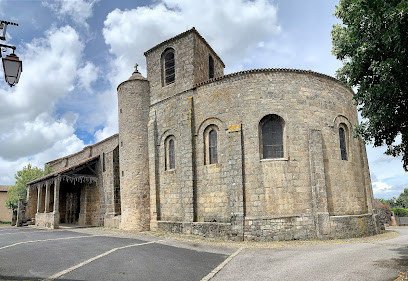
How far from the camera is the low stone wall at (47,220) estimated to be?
20.4m

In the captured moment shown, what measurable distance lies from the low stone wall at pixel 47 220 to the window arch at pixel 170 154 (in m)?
9.94

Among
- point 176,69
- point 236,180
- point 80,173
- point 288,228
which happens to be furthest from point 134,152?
point 288,228

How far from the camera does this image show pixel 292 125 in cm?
1355

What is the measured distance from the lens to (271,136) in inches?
541

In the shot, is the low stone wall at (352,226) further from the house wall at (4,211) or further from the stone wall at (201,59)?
the house wall at (4,211)

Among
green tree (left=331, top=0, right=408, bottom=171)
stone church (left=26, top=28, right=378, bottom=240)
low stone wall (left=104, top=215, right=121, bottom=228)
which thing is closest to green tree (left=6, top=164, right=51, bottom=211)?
low stone wall (left=104, top=215, right=121, bottom=228)

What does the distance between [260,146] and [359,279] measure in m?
7.48

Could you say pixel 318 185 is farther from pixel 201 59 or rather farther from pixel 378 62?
pixel 201 59

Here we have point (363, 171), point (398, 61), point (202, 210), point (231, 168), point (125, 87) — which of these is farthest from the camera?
point (125, 87)

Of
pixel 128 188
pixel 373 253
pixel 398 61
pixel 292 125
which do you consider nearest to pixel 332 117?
pixel 292 125

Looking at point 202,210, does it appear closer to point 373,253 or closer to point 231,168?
point 231,168

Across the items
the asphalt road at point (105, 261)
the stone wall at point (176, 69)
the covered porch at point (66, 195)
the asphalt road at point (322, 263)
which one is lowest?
the asphalt road at point (322, 263)

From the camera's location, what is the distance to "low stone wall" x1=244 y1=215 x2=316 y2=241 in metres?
12.4

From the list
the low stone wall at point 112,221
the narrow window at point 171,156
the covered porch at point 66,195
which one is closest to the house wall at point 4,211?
the covered porch at point 66,195
